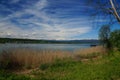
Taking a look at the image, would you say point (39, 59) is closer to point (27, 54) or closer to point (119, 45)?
point (27, 54)

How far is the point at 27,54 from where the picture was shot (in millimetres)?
15469

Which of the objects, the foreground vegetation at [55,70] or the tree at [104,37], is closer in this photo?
the foreground vegetation at [55,70]

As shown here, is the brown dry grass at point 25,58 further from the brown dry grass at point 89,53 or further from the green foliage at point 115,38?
the green foliage at point 115,38

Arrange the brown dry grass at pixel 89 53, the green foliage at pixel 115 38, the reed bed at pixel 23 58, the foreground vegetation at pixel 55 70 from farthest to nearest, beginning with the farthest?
the brown dry grass at pixel 89 53 < the green foliage at pixel 115 38 < the reed bed at pixel 23 58 < the foreground vegetation at pixel 55 70

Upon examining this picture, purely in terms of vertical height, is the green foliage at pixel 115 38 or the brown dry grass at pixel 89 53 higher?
the green foliage at pixel 115 38

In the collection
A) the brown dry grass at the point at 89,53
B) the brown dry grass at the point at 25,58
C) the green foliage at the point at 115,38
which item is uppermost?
the green foliage at the point at 115,38

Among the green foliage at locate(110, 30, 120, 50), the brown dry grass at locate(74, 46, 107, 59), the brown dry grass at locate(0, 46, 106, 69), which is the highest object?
the green foliage at locate(110, 30, 120, 50)

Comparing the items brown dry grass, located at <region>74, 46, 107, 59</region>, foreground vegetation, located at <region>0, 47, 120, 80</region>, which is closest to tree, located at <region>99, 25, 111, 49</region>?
brown dry grass, located at <region>74, 46, 107, 59</region>

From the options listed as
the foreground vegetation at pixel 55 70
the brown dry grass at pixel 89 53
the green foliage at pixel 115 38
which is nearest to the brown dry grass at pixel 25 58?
the foreground vegetation at pixel 55 70

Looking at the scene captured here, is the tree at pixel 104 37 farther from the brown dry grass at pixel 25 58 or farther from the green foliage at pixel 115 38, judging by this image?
the brown dry grass at pixel 25 58

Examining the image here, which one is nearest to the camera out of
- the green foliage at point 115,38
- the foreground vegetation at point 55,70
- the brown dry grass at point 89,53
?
the foreground vegetation at point 55,70

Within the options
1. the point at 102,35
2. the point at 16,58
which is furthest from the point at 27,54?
the point at 102,35

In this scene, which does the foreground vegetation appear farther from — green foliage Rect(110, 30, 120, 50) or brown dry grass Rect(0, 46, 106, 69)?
green foliage Rect(110, 30, 120, 50)

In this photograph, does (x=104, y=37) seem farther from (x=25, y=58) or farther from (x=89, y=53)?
(x=25, y=58)
